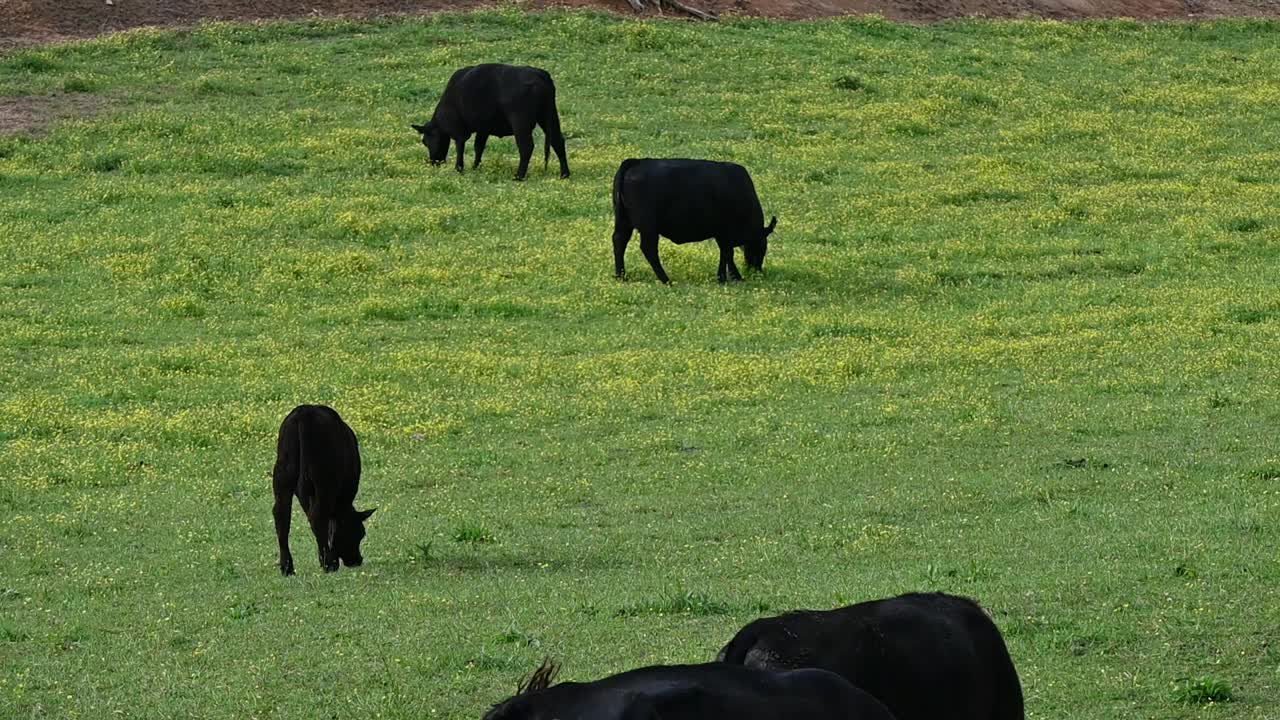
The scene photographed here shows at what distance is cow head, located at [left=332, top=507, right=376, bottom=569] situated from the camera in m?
14.1

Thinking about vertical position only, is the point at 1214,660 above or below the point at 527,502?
above

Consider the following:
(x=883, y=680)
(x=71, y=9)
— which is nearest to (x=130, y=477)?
(x=883, y=680)

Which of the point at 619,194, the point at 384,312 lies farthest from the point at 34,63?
the point at 384,312

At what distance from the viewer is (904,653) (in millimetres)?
7148

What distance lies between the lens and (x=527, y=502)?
16328 millimetres

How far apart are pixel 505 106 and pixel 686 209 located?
667 centimetres

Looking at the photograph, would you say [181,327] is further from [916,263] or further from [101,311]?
[916,263]

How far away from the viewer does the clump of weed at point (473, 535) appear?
1468 centimetres

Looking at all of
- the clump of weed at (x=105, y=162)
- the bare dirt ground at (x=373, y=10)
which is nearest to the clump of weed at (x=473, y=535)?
the clump of weed at (x=105, y=162)

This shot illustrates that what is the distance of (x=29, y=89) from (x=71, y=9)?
17.3ft

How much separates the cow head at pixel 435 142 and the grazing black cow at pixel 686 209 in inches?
276

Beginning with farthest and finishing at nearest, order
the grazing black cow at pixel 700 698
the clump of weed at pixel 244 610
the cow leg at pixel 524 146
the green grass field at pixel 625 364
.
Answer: the cow leg at pixel 524 146 → the clump of weed at pixel 244 610 → the green grass field at pixel 625 364 → the grazing black cow at pixel 700 698

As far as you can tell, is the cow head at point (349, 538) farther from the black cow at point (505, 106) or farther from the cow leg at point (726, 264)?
the black cow at point (505, 106)

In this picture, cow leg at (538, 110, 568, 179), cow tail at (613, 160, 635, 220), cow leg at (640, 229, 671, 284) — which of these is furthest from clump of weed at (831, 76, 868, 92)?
cow leg at (640, 229, 671, 284)
